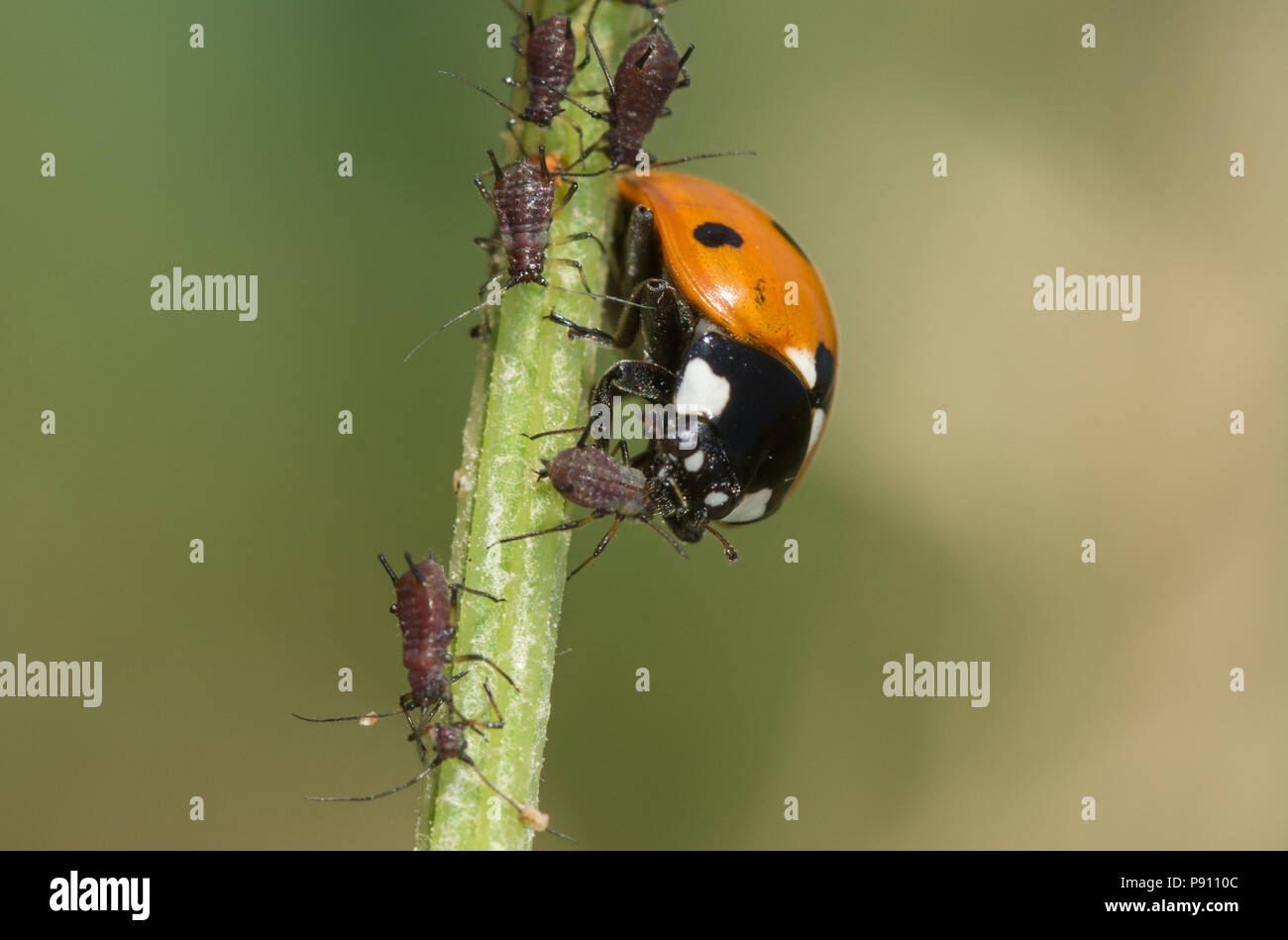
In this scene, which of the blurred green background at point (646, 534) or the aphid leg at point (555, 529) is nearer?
the aphid leg at point (555, 529)

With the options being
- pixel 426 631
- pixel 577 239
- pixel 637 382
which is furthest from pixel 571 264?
pixel 426 631

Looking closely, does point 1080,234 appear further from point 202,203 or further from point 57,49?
→ point 57,49

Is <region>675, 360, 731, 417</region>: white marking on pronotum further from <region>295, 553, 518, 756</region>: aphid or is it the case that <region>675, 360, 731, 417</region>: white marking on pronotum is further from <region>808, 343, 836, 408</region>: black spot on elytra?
<region>295, 553, 518, 756</region>: aphid

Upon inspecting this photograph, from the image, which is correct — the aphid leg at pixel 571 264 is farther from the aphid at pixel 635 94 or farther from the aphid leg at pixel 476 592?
the aphid leg at pixel 476 592

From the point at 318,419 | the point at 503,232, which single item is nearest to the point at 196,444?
the point at 318,419

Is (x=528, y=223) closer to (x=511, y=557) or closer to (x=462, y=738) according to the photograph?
(x=511, y=557)

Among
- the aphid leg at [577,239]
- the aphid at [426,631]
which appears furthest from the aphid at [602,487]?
the aphid leg at [577,239]
